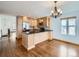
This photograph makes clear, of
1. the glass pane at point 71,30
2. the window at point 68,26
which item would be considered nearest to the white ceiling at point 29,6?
the window at point 68,26

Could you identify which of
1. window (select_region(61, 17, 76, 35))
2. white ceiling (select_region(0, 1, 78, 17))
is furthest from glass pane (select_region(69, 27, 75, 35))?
white ceiling (select_region(0, 1, 78, 17))

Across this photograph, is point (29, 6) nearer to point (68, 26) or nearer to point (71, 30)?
point (68, 26)

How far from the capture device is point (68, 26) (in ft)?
6.19

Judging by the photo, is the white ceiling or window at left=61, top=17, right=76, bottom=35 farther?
the white ceiling

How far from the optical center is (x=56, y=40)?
2189 millimetres

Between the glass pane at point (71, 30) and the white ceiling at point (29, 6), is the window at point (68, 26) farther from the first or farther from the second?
the white ceiling at point (29, 6)

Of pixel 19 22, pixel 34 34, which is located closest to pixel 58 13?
pixel 34 34

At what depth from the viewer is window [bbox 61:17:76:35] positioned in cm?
184

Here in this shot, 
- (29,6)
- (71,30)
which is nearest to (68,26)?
(71,30)

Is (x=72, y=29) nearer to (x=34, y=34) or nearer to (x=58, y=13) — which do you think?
(x=58, y=13)

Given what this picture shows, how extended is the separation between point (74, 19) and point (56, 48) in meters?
0.93

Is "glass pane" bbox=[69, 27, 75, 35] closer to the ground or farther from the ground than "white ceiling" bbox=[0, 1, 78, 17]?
closer to the ground

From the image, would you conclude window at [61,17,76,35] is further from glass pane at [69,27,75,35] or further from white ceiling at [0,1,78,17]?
white ceiling at [0,1,78,17]

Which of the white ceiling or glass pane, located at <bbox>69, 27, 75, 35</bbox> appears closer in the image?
glass pane, located at <bbox>69, 27, 75, 35</bbox>
